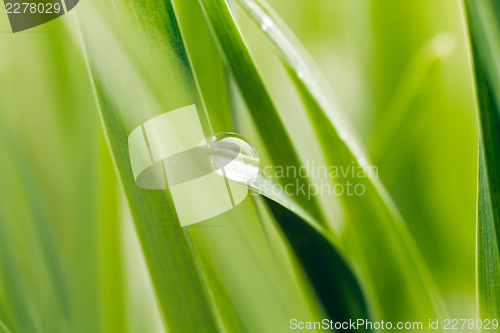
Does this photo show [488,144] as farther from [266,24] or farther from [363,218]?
[266,24]

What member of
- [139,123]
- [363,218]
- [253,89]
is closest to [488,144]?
[363,218]

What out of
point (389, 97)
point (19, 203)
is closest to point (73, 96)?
point (19, 203)

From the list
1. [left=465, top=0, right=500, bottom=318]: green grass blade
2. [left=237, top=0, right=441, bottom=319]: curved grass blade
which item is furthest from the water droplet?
[left=465, top=0, right=500, bottom=318]: green grass blade

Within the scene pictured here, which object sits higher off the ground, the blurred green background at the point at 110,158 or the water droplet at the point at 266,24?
the water droplet at the point at 266,24

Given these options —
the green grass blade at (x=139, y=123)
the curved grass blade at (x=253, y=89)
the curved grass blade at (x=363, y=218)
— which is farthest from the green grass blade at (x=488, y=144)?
the green grass blade at (x=139, y=123)

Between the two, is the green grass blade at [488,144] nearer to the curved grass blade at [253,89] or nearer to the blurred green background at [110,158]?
the blurred green background at [110,158]

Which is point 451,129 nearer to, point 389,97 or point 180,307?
point 389,97
